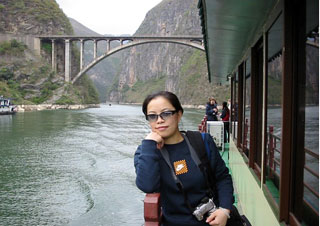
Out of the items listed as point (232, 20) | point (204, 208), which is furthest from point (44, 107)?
point (204, 208)

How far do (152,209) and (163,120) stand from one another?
0.36 m

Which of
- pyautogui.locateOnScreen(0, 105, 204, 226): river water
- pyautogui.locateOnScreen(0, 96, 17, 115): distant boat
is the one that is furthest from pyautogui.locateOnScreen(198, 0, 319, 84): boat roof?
pyautogui.locateOnScreen(0, 96, 17, 115): distant boat

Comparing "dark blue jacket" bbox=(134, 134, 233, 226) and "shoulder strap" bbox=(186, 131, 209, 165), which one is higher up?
"shoulder strap" bbox=(186, 131, 209, 165)

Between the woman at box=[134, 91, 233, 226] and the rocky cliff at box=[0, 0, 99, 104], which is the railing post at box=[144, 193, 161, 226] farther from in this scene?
the rocky cliff at box=[0, 0, 99, 104]

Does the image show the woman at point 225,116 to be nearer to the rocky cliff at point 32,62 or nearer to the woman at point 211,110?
the woman at point 211,110

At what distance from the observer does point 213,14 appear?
7.97 ft

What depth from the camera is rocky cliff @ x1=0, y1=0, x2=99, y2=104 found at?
179ft

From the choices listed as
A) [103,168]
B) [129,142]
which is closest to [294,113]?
[103,168]

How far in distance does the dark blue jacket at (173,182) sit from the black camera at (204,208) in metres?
0.02

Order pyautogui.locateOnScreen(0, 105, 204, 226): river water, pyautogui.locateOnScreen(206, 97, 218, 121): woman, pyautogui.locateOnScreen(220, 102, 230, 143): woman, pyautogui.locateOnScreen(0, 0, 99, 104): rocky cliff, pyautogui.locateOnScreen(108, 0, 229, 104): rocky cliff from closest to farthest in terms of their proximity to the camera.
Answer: pyautogui.locateOnScreen(0, 105, 204, 226): river water
pyautogui.locateOnScreen(220, 102, 230, 143): woman
pyautogui.locateOnScreen(206, 97, 218, 121): woman
pyautogui.locateOnScreen(0, 0, 99, 104): rocky cliff
pyautogui.locateOnScreen(108, 0, 229, 104): rocky cliff

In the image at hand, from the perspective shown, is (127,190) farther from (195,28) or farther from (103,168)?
(195,28)

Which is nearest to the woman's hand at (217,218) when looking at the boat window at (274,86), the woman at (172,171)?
the woman at (172,171)

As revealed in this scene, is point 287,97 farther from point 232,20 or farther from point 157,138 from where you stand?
point 232,20

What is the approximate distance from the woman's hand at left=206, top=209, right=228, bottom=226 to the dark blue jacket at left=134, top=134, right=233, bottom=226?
0.04 meters
